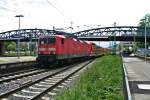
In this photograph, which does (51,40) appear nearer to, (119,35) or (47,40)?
(47,40)

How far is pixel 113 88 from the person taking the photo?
12008mm

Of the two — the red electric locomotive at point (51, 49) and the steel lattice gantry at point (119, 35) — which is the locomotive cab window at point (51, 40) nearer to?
the red electric locomotive at point (51, 49)

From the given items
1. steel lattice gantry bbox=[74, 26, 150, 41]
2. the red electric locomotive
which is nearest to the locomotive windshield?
the red electric locomotive

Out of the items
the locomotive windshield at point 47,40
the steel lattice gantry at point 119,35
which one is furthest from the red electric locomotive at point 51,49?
the steel lattice gantry at point 119,35

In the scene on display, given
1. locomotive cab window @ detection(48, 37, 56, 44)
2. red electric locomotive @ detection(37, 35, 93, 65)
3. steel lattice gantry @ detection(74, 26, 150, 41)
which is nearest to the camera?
red electric locomotive @ detection(37, 35, 93, 65)

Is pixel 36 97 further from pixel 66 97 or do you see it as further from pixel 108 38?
pixel 108 38

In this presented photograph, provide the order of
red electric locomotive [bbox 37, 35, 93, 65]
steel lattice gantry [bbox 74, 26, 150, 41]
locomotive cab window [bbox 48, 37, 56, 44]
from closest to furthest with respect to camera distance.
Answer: red electric locomotive [bbox 37, 35, 93, 65], locomotive cab window [bbox 48, 37, 56, 44], steel lattice gantry [bbox 74, 26, 150, 41]

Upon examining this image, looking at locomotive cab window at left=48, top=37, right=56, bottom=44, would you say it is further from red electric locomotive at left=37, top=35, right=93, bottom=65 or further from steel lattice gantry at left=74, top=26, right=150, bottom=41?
steel lattice gantry at left=74, top=26, right=150, bottom=41

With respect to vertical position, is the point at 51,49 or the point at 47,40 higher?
the point at 47,40

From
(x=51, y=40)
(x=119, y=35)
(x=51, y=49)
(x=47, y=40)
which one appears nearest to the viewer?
(x=51, y=49)

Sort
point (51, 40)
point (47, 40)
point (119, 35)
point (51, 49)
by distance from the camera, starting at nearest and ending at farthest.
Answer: point (51, 49)
point (51, 40)
point (47, 40)
point (119, 35)

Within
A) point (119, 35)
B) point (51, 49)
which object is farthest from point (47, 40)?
point (119, 35)

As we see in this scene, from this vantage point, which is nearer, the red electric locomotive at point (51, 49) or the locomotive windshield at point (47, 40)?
the red electric locomotive at point (51, 49)

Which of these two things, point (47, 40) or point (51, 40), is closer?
point (51, 40)
